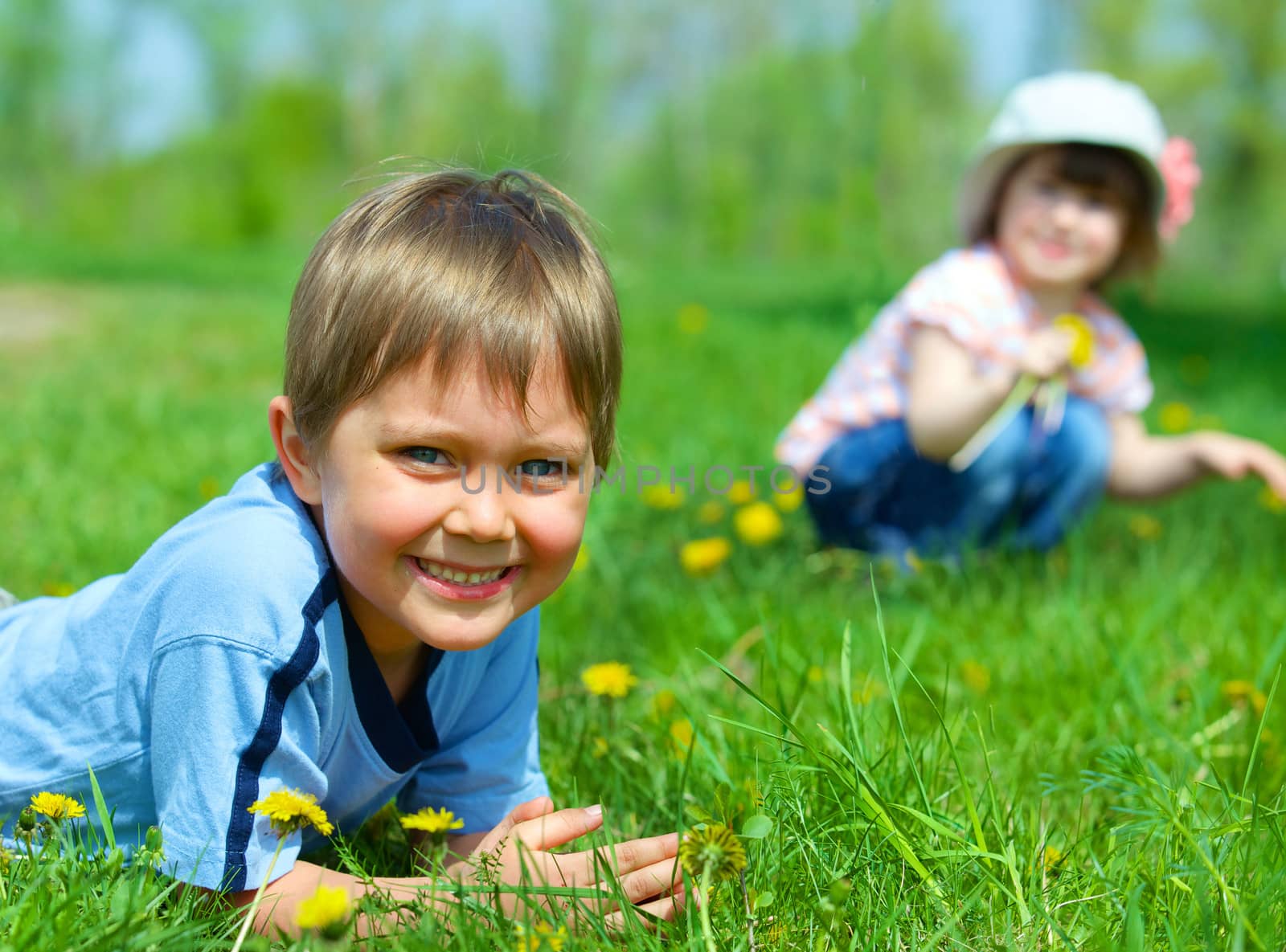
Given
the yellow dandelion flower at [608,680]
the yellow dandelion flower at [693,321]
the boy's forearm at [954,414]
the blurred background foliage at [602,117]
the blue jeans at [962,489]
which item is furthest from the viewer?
the blurred background foliage at [602,117]

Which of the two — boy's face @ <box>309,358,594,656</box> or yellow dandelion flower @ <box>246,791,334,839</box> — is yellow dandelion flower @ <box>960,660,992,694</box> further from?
yellow dandelion flower @ <box>246,791,334,839</box>

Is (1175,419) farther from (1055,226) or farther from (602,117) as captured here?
(602,117)

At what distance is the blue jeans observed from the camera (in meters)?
2.70

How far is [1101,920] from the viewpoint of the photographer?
114cm

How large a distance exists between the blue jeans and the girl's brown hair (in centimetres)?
37

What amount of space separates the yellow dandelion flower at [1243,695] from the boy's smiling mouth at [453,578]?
4.05ft

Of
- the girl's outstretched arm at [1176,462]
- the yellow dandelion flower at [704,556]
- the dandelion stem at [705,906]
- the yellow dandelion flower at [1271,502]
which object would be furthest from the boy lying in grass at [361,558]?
the yellow dandelion flower at [1271,502]

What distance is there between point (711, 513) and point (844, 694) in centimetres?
141

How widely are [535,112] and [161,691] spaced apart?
12796mm

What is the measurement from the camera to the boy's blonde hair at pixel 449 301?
121cm

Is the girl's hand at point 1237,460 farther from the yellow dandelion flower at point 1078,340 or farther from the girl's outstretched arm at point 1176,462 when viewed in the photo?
the yellow dandelion flower at point 1078,340

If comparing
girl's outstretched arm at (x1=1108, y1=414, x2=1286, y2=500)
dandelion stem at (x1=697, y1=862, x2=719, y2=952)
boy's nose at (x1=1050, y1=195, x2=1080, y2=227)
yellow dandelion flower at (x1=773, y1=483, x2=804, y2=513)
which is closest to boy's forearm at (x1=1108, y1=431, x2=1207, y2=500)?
girl's outstretched arm at (x1=1108, y1=414, x2=1286, y2=500)

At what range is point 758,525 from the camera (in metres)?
2.61

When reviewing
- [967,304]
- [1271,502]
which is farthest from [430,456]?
[1271,502]
